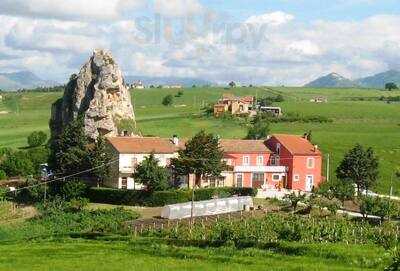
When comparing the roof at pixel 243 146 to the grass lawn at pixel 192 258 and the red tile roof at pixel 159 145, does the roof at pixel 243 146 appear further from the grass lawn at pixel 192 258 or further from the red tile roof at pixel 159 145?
the grass lawn at pixel 192 258

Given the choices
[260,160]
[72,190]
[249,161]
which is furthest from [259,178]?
[72,190]

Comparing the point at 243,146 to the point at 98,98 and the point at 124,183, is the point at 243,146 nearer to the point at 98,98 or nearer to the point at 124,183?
A: the point at 124,183

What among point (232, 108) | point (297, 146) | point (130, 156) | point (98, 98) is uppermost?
point (98, 98)

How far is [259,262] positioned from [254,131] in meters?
74.0

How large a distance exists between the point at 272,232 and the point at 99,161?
32.2m

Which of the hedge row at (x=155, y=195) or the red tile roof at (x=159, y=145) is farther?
the red tile roof at (x=159, y=145)

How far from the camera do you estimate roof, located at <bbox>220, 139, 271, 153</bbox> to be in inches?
3177

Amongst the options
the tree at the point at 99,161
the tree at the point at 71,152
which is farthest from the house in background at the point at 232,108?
the tree at the point at 99,161

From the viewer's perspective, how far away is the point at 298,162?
79.8m

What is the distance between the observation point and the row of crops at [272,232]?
3988 cm

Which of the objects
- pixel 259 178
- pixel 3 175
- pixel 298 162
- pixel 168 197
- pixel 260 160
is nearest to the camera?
pixel 168 197

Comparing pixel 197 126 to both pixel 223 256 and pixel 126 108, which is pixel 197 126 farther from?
pixel 223 256

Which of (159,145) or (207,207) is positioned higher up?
(159,145)

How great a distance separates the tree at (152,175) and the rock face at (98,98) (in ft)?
50.4
